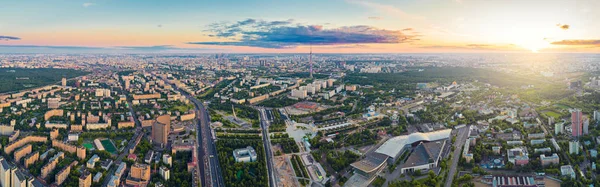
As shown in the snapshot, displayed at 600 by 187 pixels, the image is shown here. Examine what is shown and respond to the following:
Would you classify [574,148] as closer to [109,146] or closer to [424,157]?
[424,157]

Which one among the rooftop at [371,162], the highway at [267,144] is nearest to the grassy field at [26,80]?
the highway at [267,144]

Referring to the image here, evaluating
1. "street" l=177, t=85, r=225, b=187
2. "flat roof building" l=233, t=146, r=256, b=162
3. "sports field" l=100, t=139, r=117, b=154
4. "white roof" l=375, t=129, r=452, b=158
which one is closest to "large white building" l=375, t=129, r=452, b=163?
"white roof" l=375, t=129, r=452, b=158

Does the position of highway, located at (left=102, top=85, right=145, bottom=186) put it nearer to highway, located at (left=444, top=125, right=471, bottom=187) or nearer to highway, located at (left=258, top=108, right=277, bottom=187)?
highway, located at (left=258, top=108, right=277, bottom=187)

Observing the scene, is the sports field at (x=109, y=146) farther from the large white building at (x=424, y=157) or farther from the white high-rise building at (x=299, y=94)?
the white high-rise building at (x=299, y=94)

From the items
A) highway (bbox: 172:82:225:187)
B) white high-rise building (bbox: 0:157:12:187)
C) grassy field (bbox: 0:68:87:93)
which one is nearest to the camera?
white high-rise building (bbox: 0:157:12:187)

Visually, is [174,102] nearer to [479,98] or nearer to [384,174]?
[384,174]

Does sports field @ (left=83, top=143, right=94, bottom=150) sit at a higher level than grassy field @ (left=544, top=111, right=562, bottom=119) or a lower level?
lower
